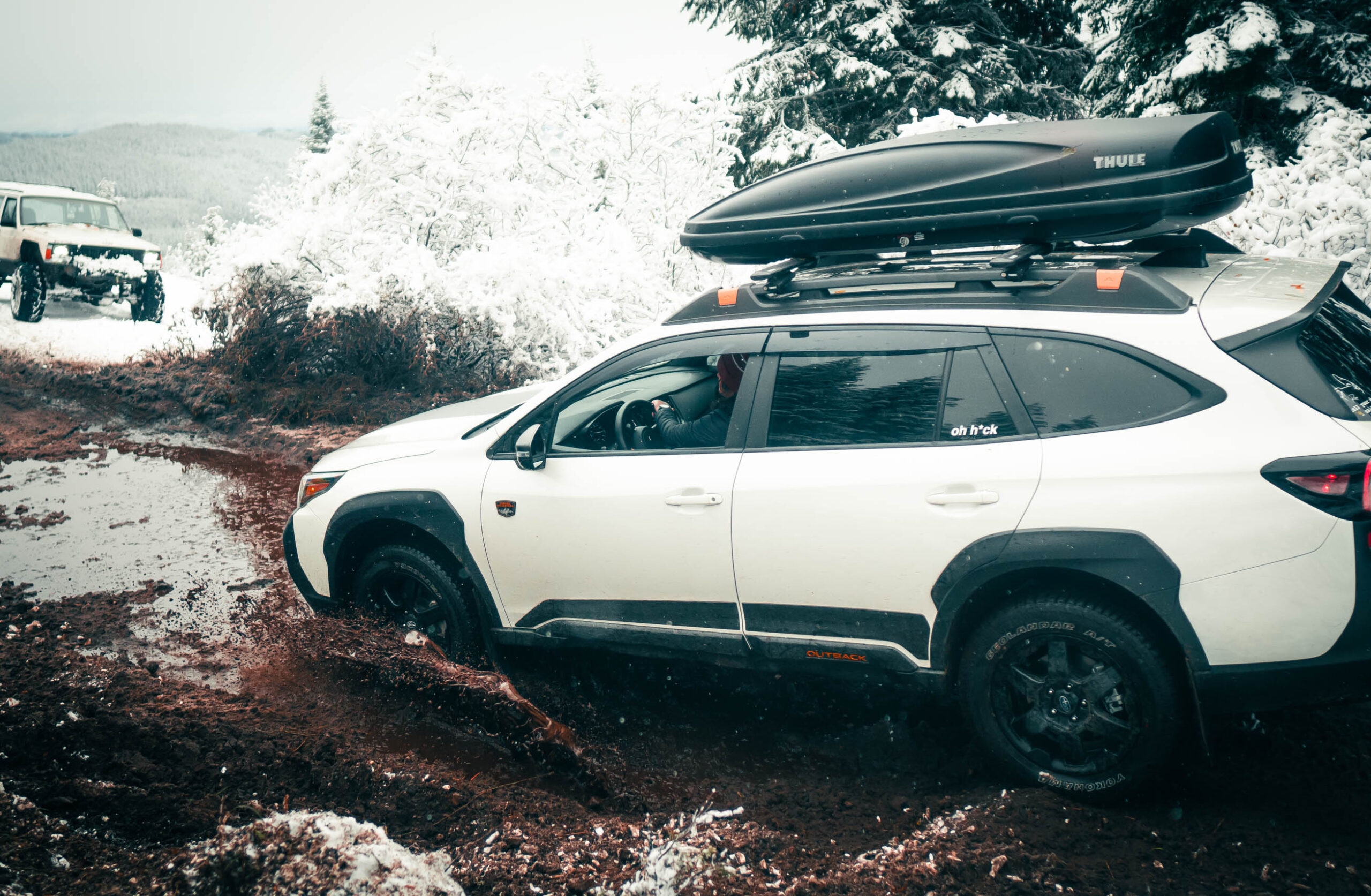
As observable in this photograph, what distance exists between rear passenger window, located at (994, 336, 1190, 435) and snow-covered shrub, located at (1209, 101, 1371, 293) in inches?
177

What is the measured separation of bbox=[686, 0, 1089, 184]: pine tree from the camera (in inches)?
551

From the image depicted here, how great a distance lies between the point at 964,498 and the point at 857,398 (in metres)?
0.56

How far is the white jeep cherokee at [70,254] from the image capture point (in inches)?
588

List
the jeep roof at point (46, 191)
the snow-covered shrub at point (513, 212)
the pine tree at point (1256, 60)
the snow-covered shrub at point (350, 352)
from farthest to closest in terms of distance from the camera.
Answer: the jeep roof at point (46, 191), the snow-covered shrub at point (513, 212), the snow-covered shrub at point (350, 352), the pine tree at point (1256, 60)

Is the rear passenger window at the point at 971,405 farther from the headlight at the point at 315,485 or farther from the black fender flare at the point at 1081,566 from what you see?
the headlight at the point at 315,485

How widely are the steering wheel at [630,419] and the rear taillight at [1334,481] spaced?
225 cm

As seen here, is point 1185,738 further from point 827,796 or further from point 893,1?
point 893,1

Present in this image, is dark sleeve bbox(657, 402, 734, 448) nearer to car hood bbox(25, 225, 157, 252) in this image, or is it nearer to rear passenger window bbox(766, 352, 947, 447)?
rear passenger window bbox(766, 352, 947, 447)

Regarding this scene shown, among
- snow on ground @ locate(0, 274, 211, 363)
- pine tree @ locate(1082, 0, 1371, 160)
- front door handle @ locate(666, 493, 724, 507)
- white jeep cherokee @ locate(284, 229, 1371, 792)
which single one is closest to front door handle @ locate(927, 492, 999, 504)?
white jeep cherokee @ locate(284, 229, 1371, 792)

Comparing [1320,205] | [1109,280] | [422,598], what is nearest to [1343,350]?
[1109,280]

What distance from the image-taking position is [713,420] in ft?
12.0

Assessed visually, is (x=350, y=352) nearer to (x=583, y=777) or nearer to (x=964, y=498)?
(x=583, y=777)

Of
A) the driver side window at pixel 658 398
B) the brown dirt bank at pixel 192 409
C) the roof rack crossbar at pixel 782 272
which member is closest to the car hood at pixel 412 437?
the driver side window at pixel 658 398

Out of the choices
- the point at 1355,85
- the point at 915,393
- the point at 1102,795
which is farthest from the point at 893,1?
the point at 1102,795
